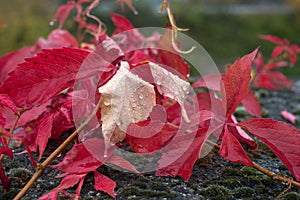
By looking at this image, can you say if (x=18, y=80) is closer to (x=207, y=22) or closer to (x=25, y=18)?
(x=25, y=18)

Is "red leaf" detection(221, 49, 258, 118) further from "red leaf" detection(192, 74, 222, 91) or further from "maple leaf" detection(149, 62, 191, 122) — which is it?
"red leaf" detection(192, 74, 222, 91)

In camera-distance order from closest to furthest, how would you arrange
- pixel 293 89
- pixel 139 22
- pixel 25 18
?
pixel 293 89 → pixel 25 18 → pixel 139 22

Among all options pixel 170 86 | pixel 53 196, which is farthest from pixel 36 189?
pixel 170 86

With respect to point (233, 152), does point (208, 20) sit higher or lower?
lower

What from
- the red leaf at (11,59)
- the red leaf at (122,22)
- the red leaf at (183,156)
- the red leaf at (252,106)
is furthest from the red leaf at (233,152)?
the red leaf at (11,59)

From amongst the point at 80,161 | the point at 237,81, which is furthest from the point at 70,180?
the point at 237,81

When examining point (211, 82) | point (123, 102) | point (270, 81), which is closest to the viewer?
point (123, 102)

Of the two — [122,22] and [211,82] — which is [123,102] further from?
[122,22]
